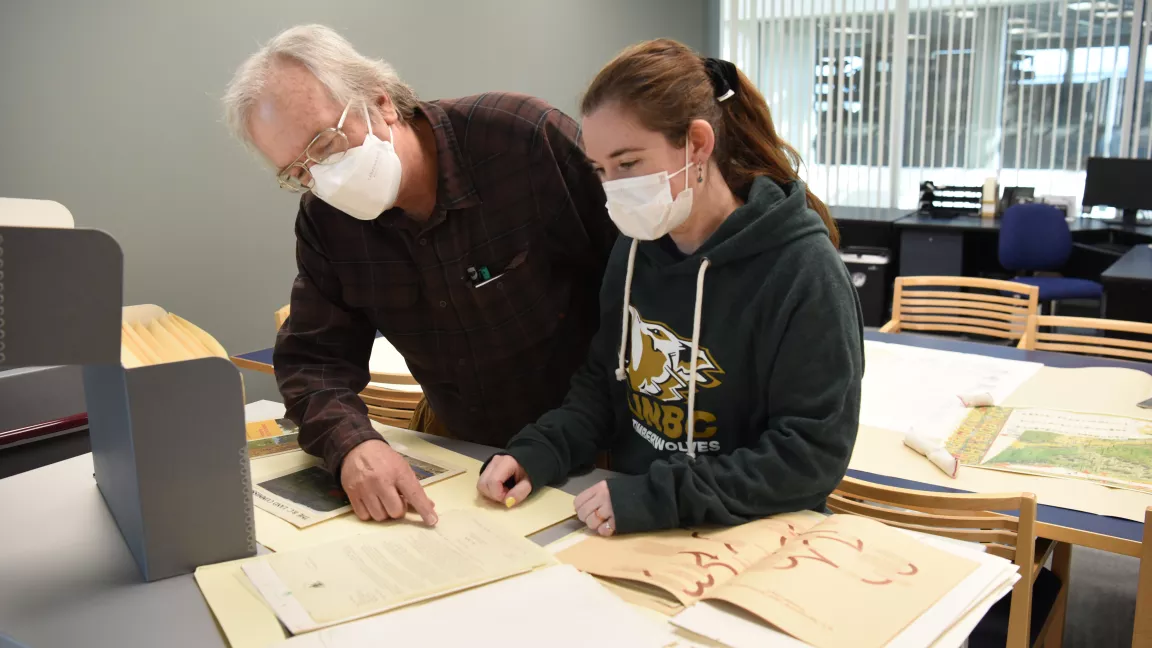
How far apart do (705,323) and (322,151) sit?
637mm

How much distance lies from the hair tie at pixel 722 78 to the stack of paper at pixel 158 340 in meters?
0.73

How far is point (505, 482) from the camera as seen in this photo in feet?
4.01

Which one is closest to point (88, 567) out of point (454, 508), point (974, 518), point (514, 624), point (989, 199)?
point (454, 508)

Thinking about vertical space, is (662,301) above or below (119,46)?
below

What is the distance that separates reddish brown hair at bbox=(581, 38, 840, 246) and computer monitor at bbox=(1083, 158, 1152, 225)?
4905 mm

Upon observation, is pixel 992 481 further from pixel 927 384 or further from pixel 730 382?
pixel 730 382

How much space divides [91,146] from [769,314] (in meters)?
2.70

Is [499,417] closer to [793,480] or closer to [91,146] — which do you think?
[793,480]

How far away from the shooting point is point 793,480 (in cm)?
105

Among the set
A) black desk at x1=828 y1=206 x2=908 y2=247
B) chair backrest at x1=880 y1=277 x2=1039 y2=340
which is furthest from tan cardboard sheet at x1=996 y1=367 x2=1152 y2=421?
black desk at x1=828 y1=206 x2=908 y2=247

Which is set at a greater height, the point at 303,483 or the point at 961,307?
the point at 303,483

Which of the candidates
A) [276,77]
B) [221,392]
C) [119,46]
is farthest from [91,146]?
[221,392]

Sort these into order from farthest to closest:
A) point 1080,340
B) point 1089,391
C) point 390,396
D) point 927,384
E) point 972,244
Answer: point 972,244
point 1080,340
point 390,396
point 927,384
point 1089,391

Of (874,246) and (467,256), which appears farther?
(874,246)
